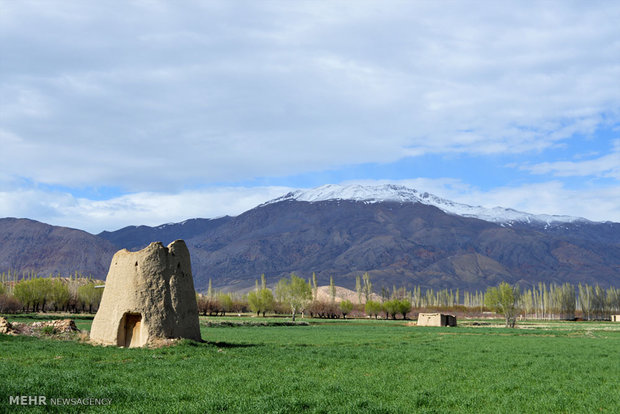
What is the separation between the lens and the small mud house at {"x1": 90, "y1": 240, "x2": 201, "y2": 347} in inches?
1242

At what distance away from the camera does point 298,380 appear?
20703mm

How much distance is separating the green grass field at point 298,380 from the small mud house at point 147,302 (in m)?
1.66

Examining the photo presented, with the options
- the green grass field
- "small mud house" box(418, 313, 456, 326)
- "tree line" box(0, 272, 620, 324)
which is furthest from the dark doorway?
"tree line" box(0, 272, 620, 324)

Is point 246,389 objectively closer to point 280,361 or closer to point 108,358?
point 280,361

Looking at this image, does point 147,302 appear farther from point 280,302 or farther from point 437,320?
point 280,302

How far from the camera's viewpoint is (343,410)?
1549cm

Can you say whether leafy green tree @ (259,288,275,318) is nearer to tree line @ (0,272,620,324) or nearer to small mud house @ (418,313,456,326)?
tree line @ (0,272,620,324)

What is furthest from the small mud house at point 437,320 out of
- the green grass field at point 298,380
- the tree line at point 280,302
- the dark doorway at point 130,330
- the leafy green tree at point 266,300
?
the dark doorway at point 130,330

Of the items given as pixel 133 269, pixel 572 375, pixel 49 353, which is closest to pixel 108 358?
pixel 49 353

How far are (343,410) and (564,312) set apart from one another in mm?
200978

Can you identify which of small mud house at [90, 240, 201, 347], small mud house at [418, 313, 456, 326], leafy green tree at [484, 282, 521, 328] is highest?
small mud house at [90, 240, 201, 347]

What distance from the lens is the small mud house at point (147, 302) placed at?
31.5 m

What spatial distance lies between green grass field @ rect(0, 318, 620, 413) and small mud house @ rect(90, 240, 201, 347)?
5.43ft

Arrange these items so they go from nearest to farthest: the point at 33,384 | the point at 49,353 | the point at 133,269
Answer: the point at 33,384
the point at 49,353
the point at 133,269
